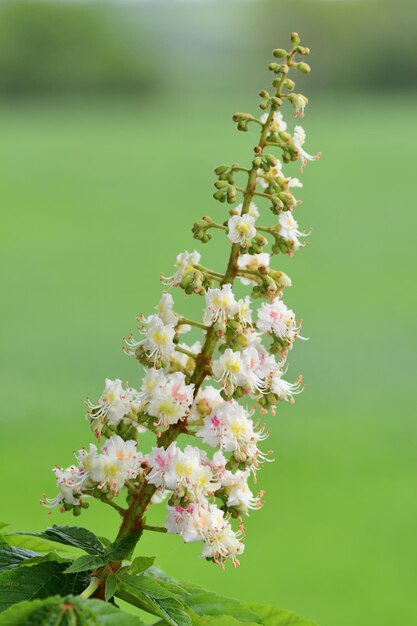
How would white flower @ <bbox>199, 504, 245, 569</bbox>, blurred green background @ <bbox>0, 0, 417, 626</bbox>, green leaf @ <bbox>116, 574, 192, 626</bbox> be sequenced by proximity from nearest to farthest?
1. green leaf @ <bbox>116, 574, 192, 626</bbox>
2. white flower @ <bbox>199, 504, 245, 569</bbox>
3. blurred green background @ <bbox>0, 0, 417, 626</bbox>

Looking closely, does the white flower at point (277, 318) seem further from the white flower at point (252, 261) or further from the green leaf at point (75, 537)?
the green leaf at point (75, 537)

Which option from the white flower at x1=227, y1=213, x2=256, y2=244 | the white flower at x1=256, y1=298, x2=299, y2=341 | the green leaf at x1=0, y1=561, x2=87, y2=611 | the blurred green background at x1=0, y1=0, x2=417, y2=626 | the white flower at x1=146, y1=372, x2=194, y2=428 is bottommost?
the green leaf at x1=0, y1=561, x2=87, y2=611


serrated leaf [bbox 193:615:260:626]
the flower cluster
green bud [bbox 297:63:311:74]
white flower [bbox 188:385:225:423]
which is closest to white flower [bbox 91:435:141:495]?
Result: the flower cluster

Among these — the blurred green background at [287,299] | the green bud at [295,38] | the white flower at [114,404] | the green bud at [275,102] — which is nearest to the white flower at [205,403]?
the white flower at [114,404]

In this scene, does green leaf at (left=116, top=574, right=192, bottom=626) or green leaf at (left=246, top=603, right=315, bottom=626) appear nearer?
green leaf at (left=116, top=574, right=192, bottom=626)

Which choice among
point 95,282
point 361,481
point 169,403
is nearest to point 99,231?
point 95,282

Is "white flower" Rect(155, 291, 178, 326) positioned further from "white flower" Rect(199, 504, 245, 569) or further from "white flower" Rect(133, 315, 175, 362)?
"white flower" Rect(199, 504, 245, 569)

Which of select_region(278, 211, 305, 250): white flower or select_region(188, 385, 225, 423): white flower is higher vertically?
select_region(278, 211, 305, 250): white flower

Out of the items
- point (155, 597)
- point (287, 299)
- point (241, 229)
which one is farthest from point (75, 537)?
point (287, 299)
